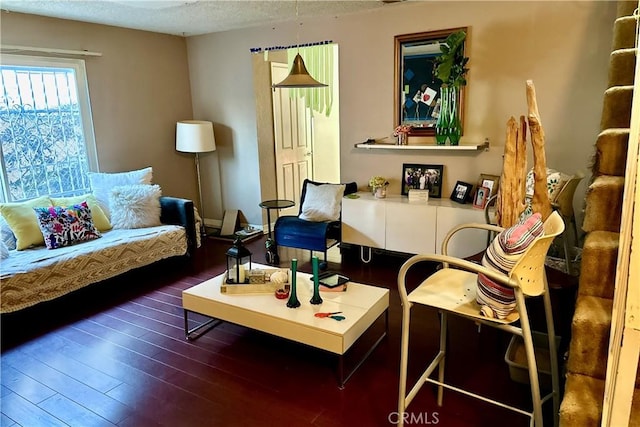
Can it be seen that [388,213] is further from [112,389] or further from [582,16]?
[112,389]

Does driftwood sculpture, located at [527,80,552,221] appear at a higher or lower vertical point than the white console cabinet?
higher

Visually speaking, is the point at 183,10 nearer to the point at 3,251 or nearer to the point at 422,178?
the point at 3,251

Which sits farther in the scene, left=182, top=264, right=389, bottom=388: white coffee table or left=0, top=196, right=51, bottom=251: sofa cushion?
left=0, top=196, right=51, bottom=251: sofa cushion

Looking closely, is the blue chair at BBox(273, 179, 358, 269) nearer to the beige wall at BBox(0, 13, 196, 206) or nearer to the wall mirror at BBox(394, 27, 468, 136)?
the wall mirror at BBox(394, 27, 468, 136)

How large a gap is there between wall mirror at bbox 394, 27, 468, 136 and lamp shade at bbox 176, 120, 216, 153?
2.23m

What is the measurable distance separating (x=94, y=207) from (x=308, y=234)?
6.72ft

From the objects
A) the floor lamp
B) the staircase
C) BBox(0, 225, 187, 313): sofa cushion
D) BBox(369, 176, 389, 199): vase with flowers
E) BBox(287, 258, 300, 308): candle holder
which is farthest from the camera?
the floor lamp

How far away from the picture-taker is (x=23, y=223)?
3.67 meters

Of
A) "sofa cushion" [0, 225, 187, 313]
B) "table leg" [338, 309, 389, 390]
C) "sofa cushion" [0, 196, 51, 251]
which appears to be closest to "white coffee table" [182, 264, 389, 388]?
"table leg" [338, 309, 389, 390]

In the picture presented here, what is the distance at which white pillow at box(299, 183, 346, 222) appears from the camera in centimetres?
420

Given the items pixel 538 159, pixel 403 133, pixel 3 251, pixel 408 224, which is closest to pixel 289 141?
pixel 403 133

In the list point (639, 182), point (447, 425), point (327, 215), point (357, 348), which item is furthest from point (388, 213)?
point (639, 182)

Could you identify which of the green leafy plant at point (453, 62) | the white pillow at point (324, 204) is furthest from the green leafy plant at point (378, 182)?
the green leafy plant at point (453, 62)

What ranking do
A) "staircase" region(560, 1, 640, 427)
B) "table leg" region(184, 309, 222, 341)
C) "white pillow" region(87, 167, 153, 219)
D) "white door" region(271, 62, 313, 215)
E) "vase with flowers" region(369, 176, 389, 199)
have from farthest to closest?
"white door" region(271, 62, 313, 215), "white pillow" region(87, 167, 153, 219), "vase with flowers" region(369, 176, 389, 199), "table leg" region(184, 309, 222, 341), "staircase" region(560, 1, 640, 427)
